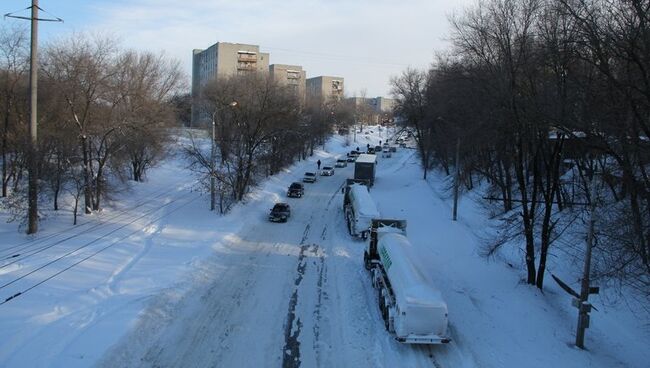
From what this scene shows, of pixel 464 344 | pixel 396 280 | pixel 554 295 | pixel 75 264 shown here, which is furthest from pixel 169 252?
pixel 554 295

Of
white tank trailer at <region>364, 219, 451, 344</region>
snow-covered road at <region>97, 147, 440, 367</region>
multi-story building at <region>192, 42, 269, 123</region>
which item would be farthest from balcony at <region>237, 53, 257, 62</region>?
white tank trailer at <region>364, 219, 451, 344</region>

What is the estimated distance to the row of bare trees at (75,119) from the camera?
29.1 m

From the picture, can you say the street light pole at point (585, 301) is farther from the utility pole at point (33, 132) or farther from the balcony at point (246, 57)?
the balcony at point (246, 57)

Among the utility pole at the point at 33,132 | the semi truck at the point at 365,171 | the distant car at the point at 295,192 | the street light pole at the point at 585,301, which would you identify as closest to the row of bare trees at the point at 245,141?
the distant car at the point at 295,192

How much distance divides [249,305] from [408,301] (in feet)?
17.7

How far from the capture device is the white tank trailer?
482 inches

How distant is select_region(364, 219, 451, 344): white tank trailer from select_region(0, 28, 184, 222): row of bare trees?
65.4 feet

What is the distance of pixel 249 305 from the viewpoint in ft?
50.6

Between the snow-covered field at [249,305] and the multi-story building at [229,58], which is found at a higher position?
the multi-story building at [229,58]

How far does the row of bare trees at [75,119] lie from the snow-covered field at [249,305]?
3169 mm

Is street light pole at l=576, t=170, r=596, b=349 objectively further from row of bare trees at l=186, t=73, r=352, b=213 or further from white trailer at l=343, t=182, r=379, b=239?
row of bare trees at l=186, t=73, r=352, b=213

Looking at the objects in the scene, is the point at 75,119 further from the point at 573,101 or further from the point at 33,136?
the point at 573,101

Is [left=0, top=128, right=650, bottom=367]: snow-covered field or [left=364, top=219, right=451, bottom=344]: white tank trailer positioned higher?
[left=364, top=219, right=451, bottom=344]: white tank trailer

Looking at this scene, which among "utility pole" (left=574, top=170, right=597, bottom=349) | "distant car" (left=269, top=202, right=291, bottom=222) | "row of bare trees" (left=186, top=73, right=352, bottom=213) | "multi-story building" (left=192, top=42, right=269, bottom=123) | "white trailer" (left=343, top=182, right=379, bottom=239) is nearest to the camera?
"utility pole" (left=574, top=170, right=597, bottom=349)
